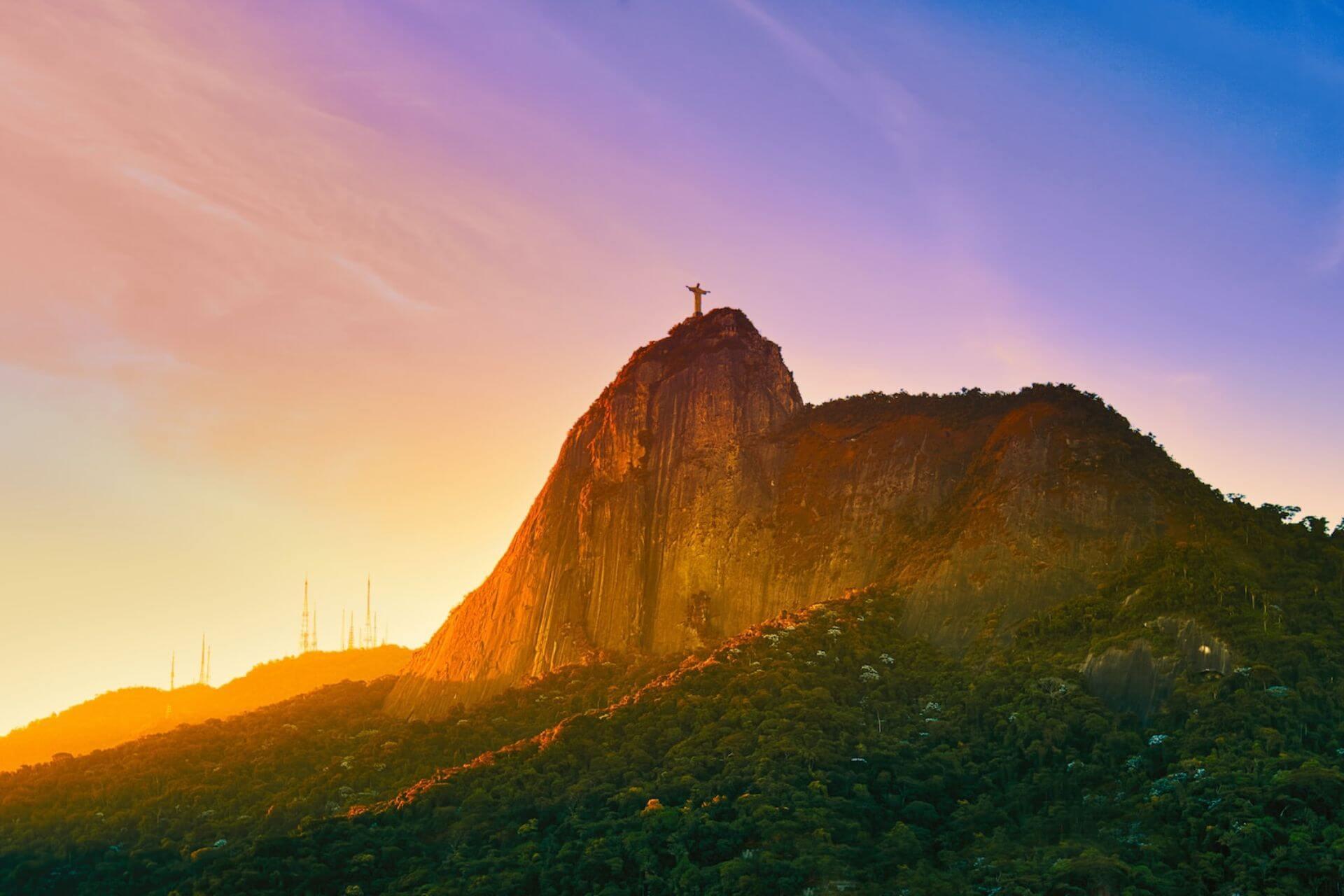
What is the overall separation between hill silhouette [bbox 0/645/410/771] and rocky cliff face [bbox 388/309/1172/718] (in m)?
43.1

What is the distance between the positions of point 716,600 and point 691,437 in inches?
547

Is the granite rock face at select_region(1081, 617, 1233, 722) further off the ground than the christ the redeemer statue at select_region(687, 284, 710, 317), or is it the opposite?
the christ the redeemer statue at select_region(687, 284, 710, 317)

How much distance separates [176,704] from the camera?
497ft

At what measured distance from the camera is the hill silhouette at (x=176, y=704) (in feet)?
452

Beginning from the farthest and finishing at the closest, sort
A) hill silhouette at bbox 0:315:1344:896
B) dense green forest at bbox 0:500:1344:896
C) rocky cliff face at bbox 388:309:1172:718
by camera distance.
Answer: rocky cliff face at bbox 388:309:1172:718 < hill silhouette at bbox 0:315:1344:896 < dense green forest at bbox 0:500:1344:896

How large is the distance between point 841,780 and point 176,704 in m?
106

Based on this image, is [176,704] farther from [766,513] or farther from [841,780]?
[841,780]

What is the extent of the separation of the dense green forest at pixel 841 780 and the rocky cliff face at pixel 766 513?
14.0 feet

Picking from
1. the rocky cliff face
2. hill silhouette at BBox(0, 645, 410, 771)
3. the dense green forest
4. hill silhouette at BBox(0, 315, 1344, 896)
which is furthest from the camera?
hill silhouette at BBox(0, 645, 410, 771)

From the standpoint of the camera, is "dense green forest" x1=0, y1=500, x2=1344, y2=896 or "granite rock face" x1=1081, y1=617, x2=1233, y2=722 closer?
"dense green forest" x1=0, y1=500, x2=1344, y2=896

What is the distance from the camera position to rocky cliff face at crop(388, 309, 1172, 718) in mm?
82438

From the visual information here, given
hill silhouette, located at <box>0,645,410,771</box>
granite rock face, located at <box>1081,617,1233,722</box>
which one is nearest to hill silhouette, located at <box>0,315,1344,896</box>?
granite rock face, located at <box>1081,617,1233,722</box>

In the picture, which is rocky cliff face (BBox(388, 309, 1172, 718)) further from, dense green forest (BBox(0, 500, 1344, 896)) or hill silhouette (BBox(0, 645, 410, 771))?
Result: hill silhouette (BBox(0, 645, 410, 771))

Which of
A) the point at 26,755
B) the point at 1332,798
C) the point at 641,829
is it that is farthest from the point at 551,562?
the point at 26,755
